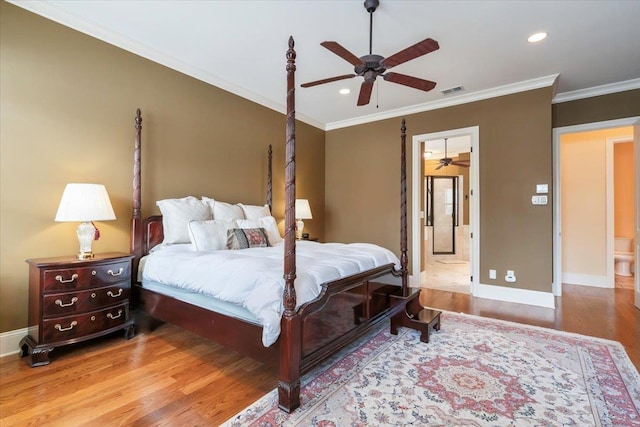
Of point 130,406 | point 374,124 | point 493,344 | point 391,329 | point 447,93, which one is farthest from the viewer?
point 374,124

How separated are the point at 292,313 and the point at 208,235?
5.15 feet

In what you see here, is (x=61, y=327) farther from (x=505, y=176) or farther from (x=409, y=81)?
(x=505, y=176)

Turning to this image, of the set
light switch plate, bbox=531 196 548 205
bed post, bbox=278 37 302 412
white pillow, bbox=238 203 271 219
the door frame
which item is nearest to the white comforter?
bed post, bbox=278 37 302 412

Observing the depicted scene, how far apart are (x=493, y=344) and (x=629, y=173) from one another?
17.9 ft

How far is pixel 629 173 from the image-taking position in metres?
5.58

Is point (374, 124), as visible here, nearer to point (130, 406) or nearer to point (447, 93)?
point (447, 93)

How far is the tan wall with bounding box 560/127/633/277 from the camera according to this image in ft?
16.1

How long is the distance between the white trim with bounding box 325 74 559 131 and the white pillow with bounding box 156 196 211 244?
11.5 ft

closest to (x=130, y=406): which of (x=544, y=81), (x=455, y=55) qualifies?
(x=455, y=55)

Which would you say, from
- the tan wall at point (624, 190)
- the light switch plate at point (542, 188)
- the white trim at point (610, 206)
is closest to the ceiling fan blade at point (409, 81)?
the light switch plate at point (542, 188)

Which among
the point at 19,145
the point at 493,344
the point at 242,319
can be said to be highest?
the point at 19,145

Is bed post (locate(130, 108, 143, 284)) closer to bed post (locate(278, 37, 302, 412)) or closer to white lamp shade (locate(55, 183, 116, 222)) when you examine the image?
white lamp shade (locate(55, 183, 116, 222))

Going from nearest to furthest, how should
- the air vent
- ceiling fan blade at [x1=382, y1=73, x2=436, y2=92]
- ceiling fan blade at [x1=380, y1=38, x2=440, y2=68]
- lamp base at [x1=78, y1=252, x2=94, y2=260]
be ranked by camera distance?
ceiling fan blade at [x1=380, y1=38, x2=440, y2=68], lamp base at [x1=78, y1=252, x2=94, y2=260], ceiling fan blade at [x1=382, y1=73, x2=436, y2=92], the air vent

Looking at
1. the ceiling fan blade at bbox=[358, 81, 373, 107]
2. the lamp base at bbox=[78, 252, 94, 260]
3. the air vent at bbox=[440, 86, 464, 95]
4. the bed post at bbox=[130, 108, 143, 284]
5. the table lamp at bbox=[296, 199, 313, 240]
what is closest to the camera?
the lamp base at bbox=[78, 252, 94, 260]
